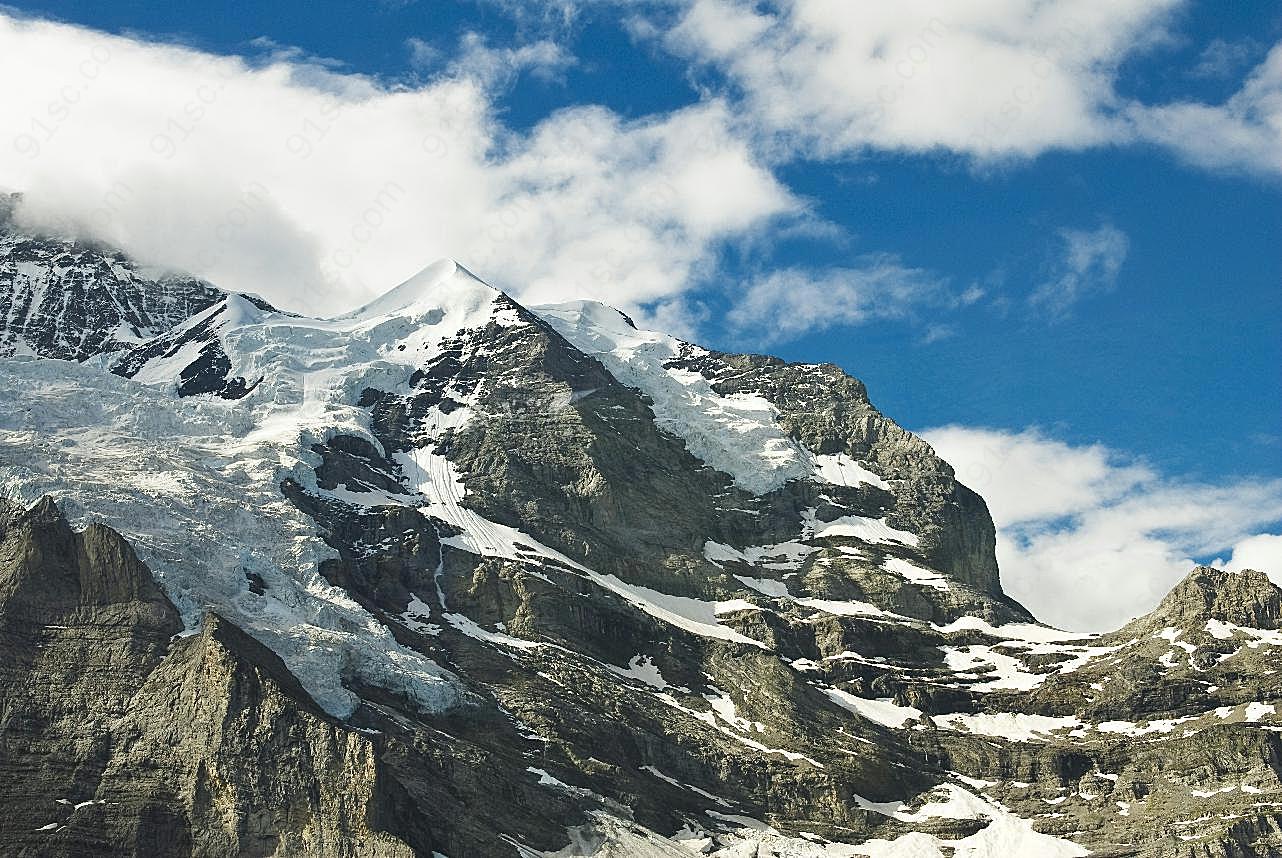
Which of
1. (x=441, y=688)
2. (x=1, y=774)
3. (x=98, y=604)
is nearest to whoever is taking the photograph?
(x=1, y=774)

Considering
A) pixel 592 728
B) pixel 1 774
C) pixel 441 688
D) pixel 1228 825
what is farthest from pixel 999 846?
pixel 1 774

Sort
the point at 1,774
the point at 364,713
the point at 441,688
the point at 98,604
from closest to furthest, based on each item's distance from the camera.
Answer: the point at 1,774 → the point at 98,604 → the point at 364,713 → the point at 441,688

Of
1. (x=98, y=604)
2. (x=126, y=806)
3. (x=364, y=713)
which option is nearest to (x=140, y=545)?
(x=98, y=604)

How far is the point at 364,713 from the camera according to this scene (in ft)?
580

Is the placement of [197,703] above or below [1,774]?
above

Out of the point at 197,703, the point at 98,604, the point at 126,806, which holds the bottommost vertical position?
the point at 126,806

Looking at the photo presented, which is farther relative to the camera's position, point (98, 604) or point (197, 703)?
point (98, 604)

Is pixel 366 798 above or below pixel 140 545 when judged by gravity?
below

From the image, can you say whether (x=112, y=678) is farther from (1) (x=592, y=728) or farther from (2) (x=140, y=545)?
(1) (x=592, y=728)

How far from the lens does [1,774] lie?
145 meters

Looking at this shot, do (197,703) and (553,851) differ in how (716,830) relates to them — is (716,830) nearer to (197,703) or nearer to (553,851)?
(553,851)

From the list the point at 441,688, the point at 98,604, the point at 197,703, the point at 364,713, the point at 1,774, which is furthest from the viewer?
the point at 441,688

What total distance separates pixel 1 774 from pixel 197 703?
1896cm

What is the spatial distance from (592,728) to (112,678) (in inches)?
A: 2483
